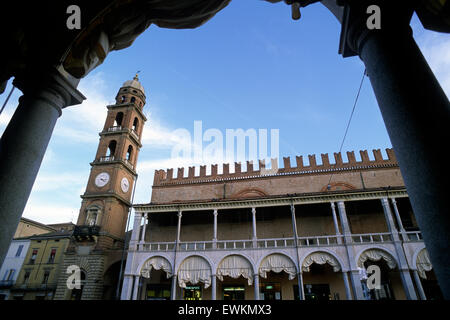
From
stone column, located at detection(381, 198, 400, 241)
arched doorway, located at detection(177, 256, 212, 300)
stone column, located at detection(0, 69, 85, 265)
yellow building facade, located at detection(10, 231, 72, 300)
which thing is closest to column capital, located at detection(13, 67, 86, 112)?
stone column, located at detection(0, 69, 85, 265)

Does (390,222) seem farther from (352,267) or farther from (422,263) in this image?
(352,267)

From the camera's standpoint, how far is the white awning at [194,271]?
17484 millimetres

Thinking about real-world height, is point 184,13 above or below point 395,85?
above

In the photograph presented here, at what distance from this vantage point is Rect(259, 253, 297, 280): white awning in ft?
54.2

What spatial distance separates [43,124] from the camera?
305 centimetres

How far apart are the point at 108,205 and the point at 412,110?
25651 mm

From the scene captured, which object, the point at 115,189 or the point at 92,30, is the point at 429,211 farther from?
the point at 115,189

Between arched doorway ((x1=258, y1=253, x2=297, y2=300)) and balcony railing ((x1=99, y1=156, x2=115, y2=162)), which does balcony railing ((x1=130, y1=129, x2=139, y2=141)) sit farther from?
arched doorway ((x1=258, y1=253, x2=297, y2=300))

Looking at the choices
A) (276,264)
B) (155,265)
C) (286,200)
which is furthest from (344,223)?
(155,265)

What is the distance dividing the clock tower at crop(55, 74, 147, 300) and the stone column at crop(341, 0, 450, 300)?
24.0 metres

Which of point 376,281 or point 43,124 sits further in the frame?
point 376,281
